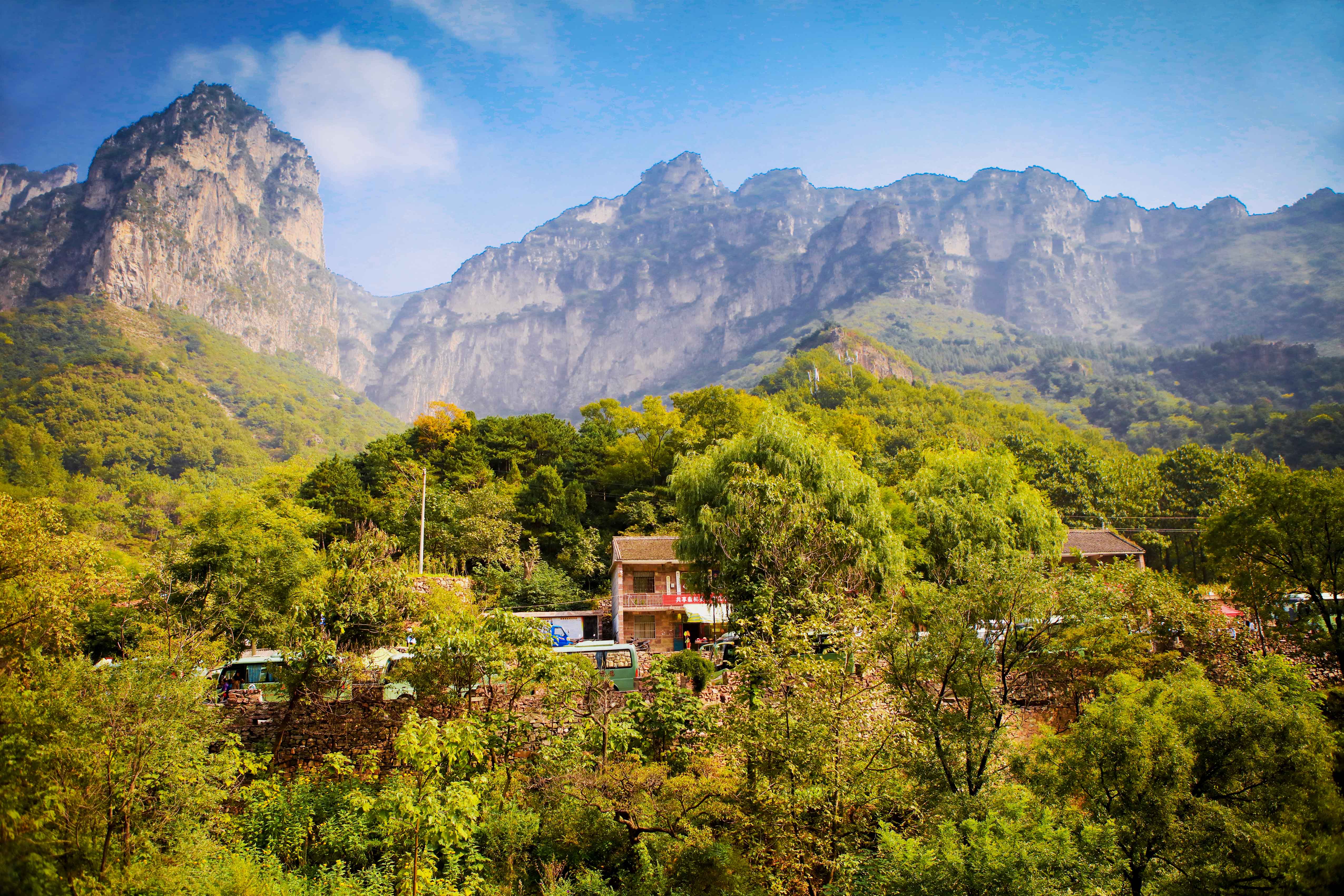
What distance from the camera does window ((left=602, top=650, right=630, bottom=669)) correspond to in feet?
58.8

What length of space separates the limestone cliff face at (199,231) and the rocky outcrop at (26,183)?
243cm

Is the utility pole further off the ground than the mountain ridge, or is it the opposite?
the mountain ridge

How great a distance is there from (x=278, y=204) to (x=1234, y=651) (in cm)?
17708

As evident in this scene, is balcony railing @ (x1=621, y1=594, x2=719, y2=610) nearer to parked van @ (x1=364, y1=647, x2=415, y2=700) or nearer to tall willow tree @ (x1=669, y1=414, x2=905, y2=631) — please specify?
tall willow tree @ (x1=669, y1=414, x2=905, y2=631)

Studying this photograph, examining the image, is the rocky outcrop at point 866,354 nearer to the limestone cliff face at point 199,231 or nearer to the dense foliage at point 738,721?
the dense foliage at point 738,721

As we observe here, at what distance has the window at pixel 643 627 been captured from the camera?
27.7m

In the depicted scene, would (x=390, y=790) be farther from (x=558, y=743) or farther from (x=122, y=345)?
(x=122, y=345)

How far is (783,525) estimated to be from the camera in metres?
14.4

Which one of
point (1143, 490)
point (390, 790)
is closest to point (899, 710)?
point (390, 790)

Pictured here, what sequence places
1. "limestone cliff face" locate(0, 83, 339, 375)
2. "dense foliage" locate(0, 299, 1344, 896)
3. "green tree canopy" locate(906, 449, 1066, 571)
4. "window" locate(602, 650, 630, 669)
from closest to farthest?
"dense foliage" locate(0, 299, 1344, 896) → "window" locate(602, 650, 630, 669) → "green tree canopy" locate(906, 449, 1066, 571) → "limestone cliff face" locate(0, 83, 339, 375)

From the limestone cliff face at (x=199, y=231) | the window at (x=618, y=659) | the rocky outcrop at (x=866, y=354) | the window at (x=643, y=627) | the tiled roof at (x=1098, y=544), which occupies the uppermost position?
the limestone cliff face at (x=199, y=231)

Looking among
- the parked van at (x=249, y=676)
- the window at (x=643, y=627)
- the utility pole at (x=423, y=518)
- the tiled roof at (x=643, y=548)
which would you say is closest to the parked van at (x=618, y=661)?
the parked van at (x=249, y=676)

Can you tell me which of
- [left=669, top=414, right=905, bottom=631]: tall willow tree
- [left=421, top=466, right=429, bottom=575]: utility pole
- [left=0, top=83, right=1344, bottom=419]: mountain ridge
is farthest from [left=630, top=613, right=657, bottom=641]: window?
[left=0, top=83, right=1344, bottom=419]: mountain ridge

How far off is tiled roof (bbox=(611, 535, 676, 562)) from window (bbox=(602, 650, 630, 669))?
8.91m
